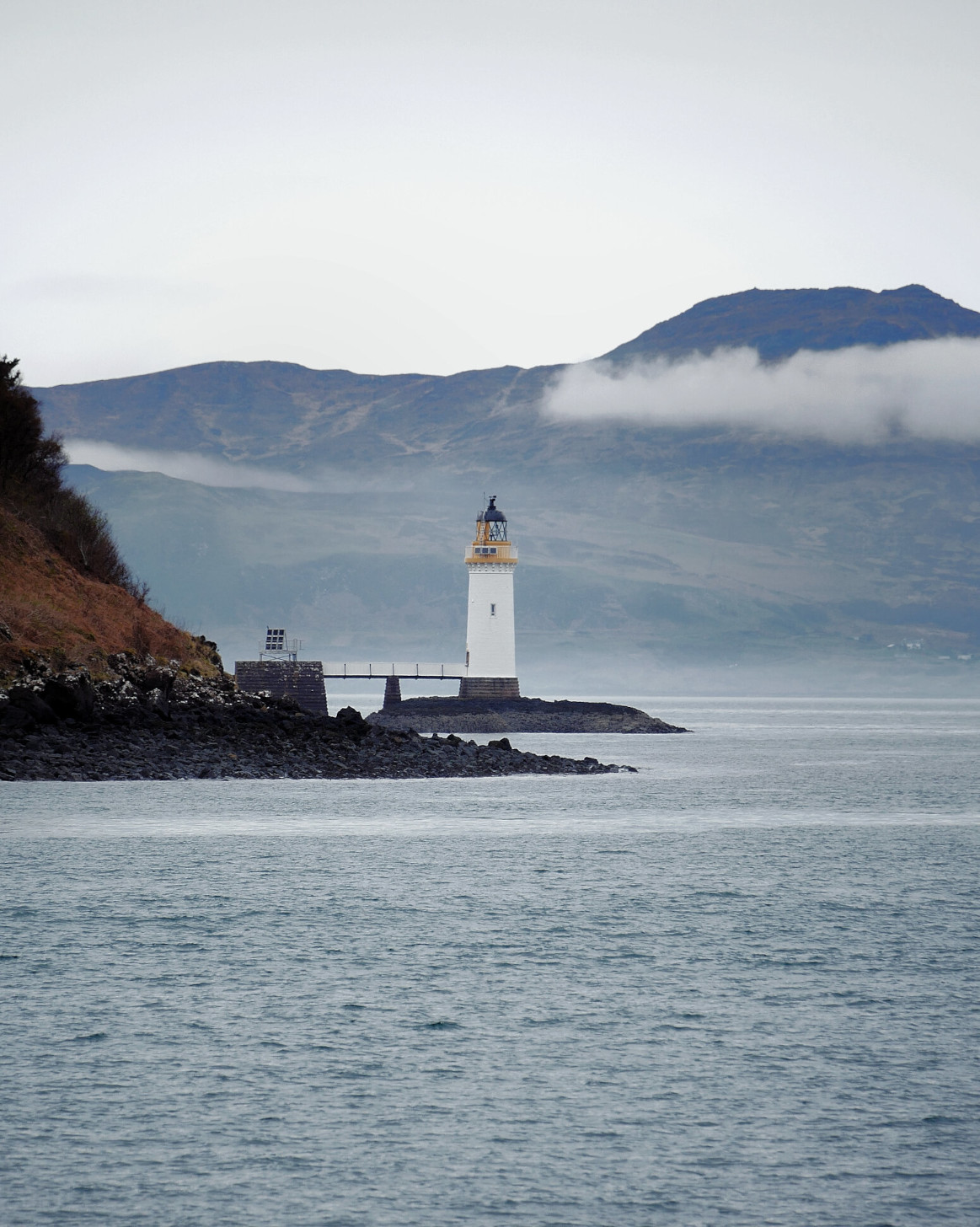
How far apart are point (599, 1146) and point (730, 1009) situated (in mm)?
4826

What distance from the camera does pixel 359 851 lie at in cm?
2905

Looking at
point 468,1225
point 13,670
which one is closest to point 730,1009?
point 468,1225

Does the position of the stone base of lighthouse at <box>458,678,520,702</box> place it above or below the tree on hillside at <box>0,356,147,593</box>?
below

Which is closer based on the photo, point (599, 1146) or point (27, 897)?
point (599, 1146)

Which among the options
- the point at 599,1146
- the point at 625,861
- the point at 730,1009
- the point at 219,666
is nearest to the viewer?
the point at 599,1146

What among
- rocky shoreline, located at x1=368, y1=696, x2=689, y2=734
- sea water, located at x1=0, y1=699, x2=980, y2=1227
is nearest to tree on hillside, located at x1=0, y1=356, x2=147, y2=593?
sea water, located at x1=0, y1=699, x2=980, y2=1227

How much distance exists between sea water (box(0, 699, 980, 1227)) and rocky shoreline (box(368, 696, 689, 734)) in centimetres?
4854

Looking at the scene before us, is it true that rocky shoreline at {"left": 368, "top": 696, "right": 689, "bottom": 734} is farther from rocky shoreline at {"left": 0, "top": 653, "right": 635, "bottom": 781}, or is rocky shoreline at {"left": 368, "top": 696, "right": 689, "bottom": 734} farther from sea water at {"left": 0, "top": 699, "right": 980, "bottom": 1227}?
sea water at {"left": 0, "top": 699, "right": 980, "bottom": 1227}

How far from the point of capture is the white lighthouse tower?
8219 cm

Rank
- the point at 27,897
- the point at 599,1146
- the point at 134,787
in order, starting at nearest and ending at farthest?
the point at 599,1146 < the point at 27,897 < the point at 134,787

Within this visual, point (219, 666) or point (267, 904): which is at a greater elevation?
point (219, 666)

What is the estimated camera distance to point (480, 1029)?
47.8ft

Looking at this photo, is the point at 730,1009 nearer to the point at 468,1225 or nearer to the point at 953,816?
the point at 468,1225

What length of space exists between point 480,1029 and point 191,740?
29062mm
